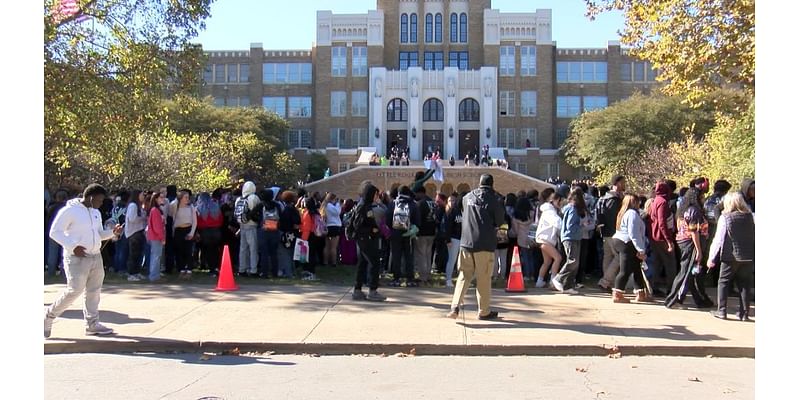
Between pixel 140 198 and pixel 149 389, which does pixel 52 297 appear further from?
pixel 149 389

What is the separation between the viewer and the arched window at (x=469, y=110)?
6819 cm

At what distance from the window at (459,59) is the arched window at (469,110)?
3.75 meters

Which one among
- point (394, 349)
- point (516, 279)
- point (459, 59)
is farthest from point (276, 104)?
point (394, 349)

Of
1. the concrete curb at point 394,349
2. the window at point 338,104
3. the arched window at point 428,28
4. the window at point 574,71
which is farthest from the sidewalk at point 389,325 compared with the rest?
the arched window at point 428,28

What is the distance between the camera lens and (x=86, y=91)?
1543 cm

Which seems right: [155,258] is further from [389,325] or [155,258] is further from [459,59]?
[459,59]

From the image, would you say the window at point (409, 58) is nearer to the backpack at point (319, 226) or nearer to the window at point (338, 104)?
the window at point (338, 104)

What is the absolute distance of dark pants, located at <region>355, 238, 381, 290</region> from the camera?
9.80m

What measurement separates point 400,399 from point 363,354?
5.94 ft

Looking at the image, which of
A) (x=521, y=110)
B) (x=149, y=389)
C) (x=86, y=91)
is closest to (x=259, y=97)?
(x=521, y=110)

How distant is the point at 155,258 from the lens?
11953 mm

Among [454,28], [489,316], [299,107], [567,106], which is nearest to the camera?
[489,316]

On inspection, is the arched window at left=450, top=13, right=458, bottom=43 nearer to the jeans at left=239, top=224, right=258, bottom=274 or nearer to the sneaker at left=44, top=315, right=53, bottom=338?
the jeans at left=239, top=224, right=258, bottom=274

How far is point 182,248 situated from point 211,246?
611mm
